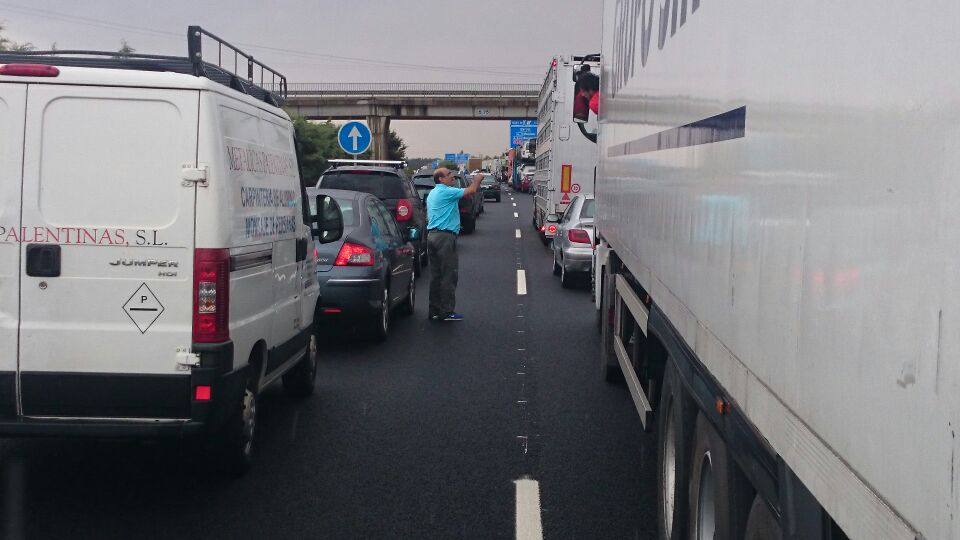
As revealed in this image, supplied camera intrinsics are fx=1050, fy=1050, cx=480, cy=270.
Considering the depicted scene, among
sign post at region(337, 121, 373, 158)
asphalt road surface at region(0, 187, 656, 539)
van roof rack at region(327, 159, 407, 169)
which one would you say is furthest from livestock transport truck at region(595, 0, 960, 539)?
sign post at region(337, 121, 373, 158)

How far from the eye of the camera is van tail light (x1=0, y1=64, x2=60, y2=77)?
520cm

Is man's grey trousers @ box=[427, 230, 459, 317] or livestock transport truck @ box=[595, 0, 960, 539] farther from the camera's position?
man's grey trousers @ box=[427, 230, 459, 317]

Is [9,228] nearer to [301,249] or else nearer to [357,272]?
[301,249]

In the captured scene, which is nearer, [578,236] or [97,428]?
[97,428]

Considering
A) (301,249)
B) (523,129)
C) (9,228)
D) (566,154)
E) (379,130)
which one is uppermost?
(523,129)

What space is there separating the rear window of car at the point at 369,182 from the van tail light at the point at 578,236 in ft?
10.3

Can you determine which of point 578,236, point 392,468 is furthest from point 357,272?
point 578,236

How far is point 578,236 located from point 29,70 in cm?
1162

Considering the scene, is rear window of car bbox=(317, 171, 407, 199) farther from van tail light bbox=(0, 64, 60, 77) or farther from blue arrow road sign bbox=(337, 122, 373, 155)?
van tail light bbox=(0, 64, 60, 77)

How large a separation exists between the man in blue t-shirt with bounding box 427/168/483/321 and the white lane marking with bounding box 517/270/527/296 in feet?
11.2

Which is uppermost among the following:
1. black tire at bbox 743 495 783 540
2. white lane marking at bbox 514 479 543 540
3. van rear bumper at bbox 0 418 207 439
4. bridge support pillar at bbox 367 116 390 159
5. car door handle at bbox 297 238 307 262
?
bridge support pillar at bbox 367 116 390 159

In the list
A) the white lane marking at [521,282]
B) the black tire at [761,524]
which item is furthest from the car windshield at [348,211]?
the black tire at [761,524]

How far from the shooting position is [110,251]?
521cm

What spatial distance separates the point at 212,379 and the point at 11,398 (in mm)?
992
